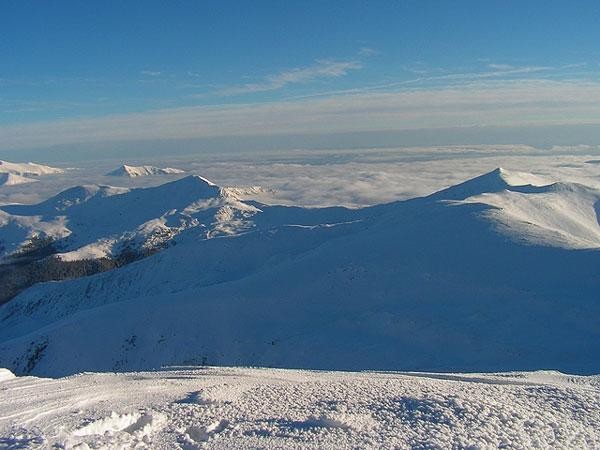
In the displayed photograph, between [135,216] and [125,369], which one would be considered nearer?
[125,369]

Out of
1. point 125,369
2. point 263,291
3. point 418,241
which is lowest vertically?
point 125,369

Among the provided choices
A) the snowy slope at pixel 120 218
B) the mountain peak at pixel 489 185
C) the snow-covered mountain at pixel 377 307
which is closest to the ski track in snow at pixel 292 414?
the snow-covered mountain at pixel 377 307

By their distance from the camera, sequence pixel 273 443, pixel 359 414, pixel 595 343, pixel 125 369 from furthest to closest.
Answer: pixel 125 369, pixel 595 343, pixel 359 414, pixel 273 443

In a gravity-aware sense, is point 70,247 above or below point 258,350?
below

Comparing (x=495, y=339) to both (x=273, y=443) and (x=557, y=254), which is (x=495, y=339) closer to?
(x=557, y=254)

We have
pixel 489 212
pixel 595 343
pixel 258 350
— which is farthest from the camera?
pixel 489 212

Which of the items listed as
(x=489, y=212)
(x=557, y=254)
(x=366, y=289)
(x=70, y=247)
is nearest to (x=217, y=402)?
(x=366, y=289)

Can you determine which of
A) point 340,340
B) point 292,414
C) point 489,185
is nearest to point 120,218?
point 489,185

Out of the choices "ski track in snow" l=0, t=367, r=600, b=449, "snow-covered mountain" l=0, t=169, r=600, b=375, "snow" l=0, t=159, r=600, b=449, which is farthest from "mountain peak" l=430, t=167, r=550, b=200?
"ski track in snow" l=0, t=367, r=600, b=449
